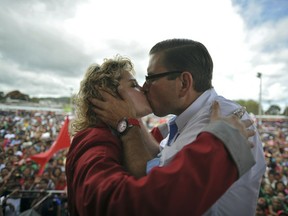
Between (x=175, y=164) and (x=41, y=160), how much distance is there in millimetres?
8915

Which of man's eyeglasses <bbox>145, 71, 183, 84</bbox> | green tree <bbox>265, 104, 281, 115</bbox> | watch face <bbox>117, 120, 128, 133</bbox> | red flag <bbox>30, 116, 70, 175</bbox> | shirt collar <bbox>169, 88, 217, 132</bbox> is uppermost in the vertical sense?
man's eyeglasses <bbox>145, 71, 183, 84</bbox>

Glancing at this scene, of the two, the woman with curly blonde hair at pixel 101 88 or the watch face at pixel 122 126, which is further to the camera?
the woman with curly blonde hair at pixel 101 88

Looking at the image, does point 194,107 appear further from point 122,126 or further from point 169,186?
point 169,186

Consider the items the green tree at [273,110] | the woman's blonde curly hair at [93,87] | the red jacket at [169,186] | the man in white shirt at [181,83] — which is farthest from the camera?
the green tree at [273,110]

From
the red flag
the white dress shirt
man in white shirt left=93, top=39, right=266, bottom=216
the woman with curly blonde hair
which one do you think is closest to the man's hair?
man in white shirt left=93, top=39, right=266, bottom=216

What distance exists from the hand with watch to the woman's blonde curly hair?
0.25 metres

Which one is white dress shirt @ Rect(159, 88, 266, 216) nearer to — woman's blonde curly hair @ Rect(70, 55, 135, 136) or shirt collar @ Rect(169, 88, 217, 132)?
shirt collar @ Rect(169, 88, 217, 132)

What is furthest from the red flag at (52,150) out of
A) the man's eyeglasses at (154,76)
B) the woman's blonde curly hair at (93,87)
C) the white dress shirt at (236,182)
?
the white dress shirt at (236,182)

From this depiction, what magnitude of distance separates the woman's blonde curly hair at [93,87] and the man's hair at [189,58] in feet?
1.40

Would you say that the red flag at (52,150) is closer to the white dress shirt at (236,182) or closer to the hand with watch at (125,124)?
the hand with watch at (125,124)

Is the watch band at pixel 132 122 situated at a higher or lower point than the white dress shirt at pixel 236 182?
higher

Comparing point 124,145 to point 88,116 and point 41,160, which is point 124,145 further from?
point 41,160

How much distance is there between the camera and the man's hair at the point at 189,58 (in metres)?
1.69

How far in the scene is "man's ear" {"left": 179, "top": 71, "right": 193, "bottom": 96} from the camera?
5.50ft
